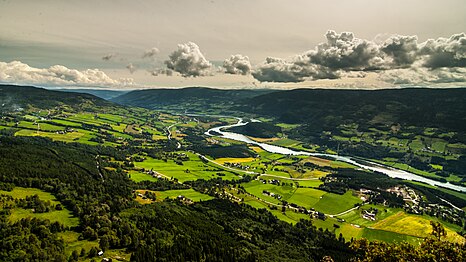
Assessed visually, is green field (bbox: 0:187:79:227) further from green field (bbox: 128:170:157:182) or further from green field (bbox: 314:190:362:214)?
green field (bbox: 314:190:362:214)

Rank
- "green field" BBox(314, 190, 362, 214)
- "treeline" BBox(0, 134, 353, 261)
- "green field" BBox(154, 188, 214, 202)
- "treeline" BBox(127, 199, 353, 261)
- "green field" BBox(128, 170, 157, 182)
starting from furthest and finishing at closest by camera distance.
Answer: "green field" BBox(128, 170, 157, 182) < "green field" BBox(314, 190, 362, 214) < "green field" BBox(154, 188, 214, 202) < "treeline" BBox(127, 199, 353, 261) < "treeline" BBox(0, 134, 353, 261)

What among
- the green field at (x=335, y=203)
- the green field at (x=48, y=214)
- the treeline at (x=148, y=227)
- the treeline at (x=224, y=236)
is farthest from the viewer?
the green field at (x=335, y=203)

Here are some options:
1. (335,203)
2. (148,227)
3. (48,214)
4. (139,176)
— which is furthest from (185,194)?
(335,203)

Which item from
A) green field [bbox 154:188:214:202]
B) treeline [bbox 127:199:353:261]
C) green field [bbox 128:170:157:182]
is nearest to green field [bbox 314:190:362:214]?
treeline [bbox 127:199:353:261]

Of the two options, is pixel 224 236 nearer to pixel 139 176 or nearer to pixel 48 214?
pixel 48 214

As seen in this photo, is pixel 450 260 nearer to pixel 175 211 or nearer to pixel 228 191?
pixel 175 211

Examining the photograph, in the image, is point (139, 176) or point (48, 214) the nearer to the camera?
point (48, 214)

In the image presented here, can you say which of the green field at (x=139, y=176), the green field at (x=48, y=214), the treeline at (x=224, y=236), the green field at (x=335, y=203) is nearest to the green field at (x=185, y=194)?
the treeline at (x=224, y=236)

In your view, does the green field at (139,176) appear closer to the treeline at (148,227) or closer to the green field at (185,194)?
the treeline at (148,227)

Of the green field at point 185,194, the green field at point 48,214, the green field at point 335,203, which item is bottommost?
the green field at point 335,203

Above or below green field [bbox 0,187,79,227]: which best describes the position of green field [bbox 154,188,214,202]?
below

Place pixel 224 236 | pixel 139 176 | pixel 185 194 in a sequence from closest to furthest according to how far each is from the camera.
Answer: pixel 224 236 → pixel 185 194 → pixel 139 176

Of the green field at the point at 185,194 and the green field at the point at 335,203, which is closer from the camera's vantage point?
the green field at the point at 185,194
